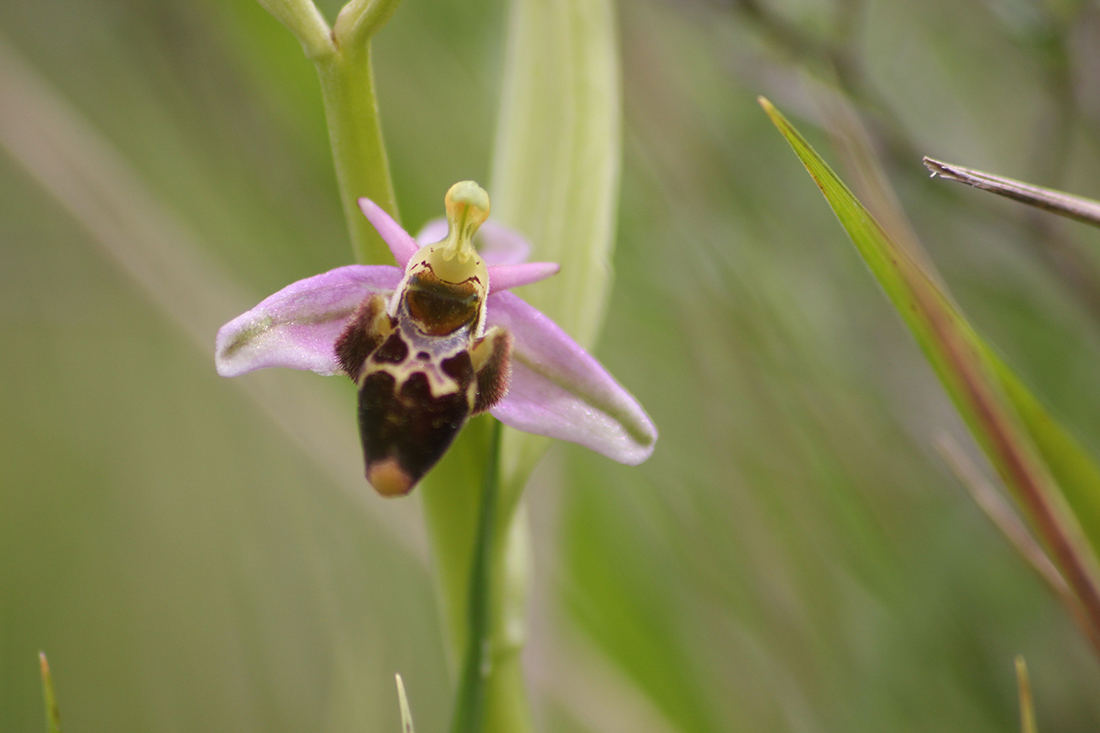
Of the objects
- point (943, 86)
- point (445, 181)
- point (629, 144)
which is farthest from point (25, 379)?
point (943, 86)

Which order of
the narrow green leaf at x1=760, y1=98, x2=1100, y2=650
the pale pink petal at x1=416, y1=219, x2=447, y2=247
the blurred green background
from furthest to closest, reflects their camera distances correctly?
the blurred green background → the pale pink petal at x1=416, y1=219, x2=447, y2=247 → the narrow green leaf at x1=760, y1=98, x2=1100, y2=650

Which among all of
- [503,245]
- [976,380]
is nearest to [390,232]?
[503,245]

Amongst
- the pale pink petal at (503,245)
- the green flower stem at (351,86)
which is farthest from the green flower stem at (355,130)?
the pale pink petal at (503,245)

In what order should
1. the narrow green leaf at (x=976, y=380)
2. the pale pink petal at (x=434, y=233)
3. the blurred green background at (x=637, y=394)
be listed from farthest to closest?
the blurred green background at (x=637, y=394), the pale pink petal at (x=434, y=233), the narrow green leaf at (x=976, y=380)

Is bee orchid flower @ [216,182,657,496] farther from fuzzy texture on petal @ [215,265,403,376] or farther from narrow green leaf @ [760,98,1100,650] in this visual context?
narrow green leaf @ [760,98,1100,650]

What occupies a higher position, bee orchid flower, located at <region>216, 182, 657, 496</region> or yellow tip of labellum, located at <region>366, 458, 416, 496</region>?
bee orchid flower, located at <region>216, 182, 657, 496</region>

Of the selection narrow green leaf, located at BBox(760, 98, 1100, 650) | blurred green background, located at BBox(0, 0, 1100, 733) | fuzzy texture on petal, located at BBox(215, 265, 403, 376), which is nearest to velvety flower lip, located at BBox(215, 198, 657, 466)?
fuzzy texture on petal, located at BBox(215, 265, 403, 376)

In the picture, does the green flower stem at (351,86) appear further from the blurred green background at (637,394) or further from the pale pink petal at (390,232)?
the blurred green background at (637,394)
